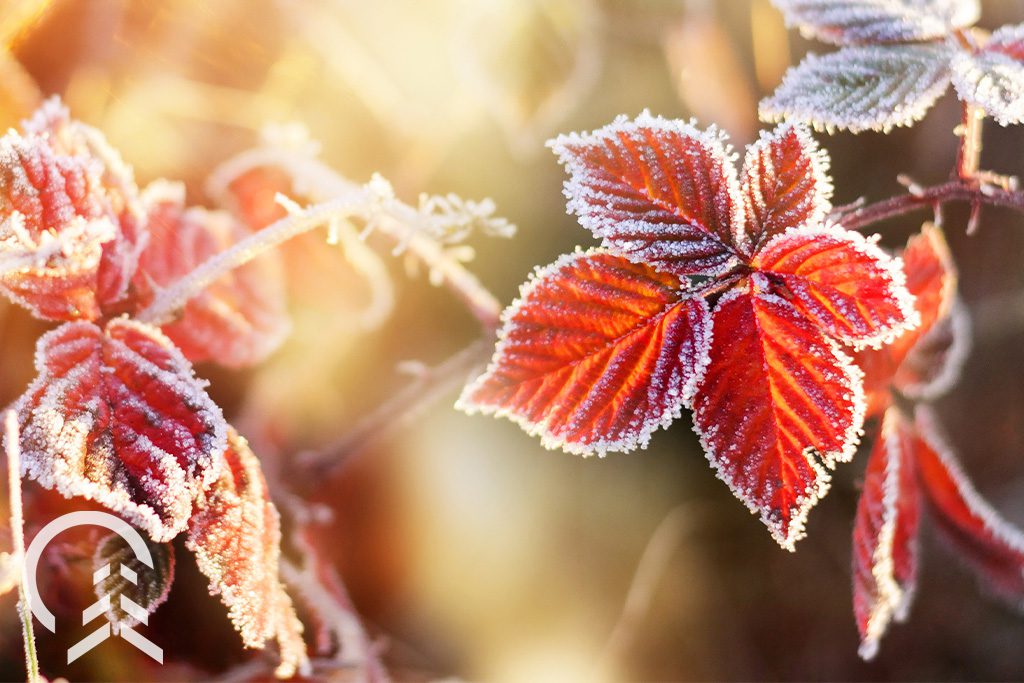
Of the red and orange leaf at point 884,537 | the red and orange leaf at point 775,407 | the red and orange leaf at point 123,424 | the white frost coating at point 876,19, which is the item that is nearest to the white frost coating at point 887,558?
the red and orange leaf at point 884,537

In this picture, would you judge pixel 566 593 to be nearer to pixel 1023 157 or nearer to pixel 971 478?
pixel 971 478

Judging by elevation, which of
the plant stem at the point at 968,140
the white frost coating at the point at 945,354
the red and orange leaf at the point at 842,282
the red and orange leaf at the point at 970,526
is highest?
the plant stem at the point at 968,140

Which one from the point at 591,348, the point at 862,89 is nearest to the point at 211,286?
the point at 591,348

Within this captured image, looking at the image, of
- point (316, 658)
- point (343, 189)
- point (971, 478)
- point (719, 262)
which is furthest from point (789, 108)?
point (971, 478)

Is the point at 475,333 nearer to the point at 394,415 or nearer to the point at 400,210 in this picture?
the point at 394,415

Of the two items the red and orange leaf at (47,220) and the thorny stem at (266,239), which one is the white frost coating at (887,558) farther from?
the red and orange leaf at (47,220)

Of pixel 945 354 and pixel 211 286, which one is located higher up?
pixel 211 286

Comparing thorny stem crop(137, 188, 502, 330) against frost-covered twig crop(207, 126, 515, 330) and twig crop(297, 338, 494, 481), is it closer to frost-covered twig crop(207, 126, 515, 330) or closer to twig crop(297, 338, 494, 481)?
frost-covered twig crop(207, 126, 515, 330)
